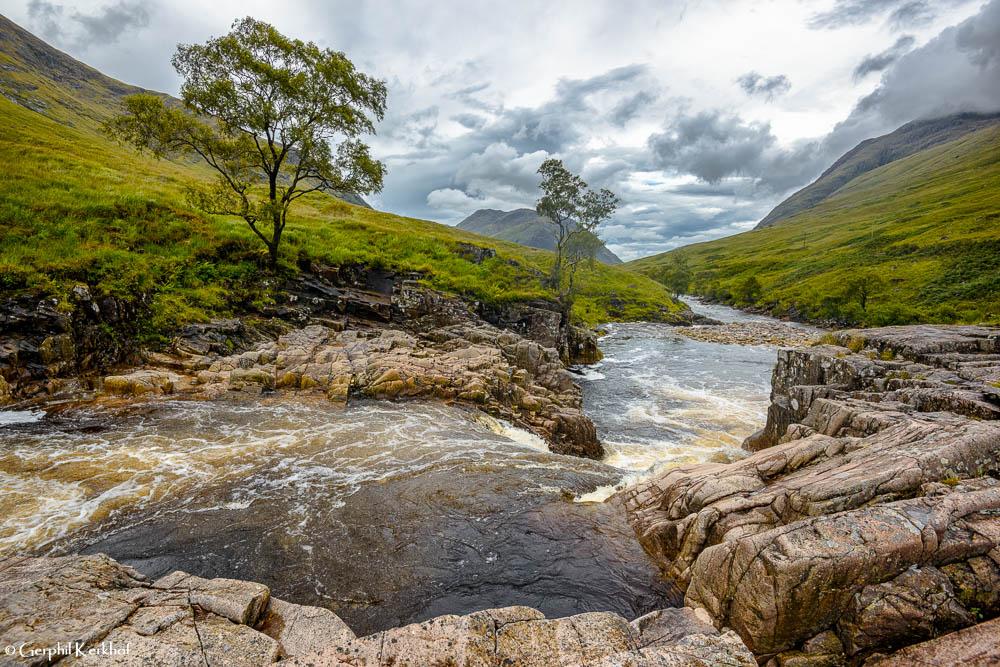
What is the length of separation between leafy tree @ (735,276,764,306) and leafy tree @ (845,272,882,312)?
37.5 metres

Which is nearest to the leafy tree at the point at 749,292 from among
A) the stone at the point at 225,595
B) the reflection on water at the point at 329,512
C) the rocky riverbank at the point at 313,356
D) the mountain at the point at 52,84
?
the rocky riverbank at the point at 313,356

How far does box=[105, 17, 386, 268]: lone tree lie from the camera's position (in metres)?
28.4

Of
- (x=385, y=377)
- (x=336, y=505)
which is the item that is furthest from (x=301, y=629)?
(x=385, y=377)

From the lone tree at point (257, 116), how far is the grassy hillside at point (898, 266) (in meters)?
78.0

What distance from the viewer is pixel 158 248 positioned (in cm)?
2992

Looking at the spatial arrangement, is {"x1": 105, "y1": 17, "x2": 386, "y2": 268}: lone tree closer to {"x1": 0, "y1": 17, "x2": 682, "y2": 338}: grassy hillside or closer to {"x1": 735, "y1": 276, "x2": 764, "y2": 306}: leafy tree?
{"x1": 0, "y1": 17, "x2": 682, "y2": 338}: grassy hillside

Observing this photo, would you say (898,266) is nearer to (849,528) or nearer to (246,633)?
(849,528)

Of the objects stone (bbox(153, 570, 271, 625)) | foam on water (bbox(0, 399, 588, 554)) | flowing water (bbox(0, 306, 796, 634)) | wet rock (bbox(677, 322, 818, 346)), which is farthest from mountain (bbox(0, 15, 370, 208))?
stone (bbox(153, 570, 271, 625))

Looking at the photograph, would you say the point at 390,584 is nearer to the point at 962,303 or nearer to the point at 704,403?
the point at 704,403

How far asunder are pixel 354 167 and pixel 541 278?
26776 mm

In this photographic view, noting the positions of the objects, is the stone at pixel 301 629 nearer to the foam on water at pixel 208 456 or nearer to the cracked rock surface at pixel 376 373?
the foam on water at pixel 208 456

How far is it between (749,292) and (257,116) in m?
140

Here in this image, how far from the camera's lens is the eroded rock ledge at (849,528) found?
730 centimetres

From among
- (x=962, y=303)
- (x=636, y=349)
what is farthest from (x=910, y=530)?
(x=962, y=303)
